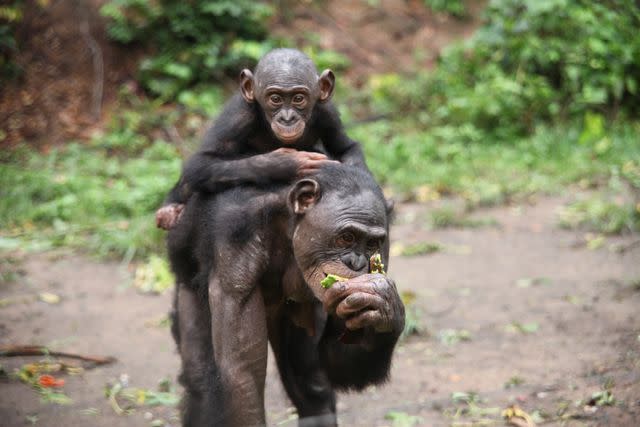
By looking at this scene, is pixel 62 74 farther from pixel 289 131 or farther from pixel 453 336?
pixel 289 131

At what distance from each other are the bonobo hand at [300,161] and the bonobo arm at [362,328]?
0.85 m

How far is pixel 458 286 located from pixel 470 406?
8.19 feet

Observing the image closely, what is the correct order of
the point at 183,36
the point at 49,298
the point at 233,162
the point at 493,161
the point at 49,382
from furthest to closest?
the point at 183,36
the point at 493,161
the point at 49,298
the point at 49,382
the point at 233,162

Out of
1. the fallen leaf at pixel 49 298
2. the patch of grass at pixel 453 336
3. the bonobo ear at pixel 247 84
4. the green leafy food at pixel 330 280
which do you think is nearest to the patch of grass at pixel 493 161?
the patch of grass at pixel 453 336

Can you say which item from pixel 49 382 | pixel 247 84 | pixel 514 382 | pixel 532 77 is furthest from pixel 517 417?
pixel 532 77

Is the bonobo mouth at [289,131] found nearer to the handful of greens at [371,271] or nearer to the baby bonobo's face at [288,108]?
the baby bonobo's face at [288,108]

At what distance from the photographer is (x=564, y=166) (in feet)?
35.2

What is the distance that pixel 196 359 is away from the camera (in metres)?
4.59

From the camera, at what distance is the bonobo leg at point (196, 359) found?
4.46 metres

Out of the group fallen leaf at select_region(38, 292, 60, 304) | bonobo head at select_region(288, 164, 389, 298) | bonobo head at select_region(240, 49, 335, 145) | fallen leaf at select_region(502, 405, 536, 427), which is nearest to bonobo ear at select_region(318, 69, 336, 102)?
bonobo head at select_region(240, 49, 335, 145)

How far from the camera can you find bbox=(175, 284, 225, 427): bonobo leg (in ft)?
14.6

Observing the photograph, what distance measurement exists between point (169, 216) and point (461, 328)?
3.24 meters

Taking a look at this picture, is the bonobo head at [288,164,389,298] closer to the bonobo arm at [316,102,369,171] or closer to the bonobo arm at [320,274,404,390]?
the bonobo arm at [320,274,404,390]

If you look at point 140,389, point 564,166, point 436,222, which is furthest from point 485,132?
point 140,389
